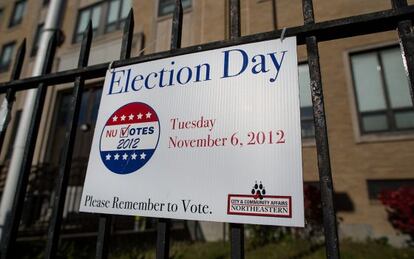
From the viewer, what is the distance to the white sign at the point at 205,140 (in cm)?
141

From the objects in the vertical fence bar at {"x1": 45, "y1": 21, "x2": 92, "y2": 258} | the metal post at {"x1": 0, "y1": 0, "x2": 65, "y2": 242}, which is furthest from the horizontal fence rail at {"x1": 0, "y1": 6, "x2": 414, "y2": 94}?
the metal post at {"x1": 0, "y1": 0, "x2": 65, "y2": 242}

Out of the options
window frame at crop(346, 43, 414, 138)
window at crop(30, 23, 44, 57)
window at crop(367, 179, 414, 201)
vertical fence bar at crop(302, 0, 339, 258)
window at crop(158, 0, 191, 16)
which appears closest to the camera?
vertical fence bar at crop(302, 0, 339, 258)

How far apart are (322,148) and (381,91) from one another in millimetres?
9228

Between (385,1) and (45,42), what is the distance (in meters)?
6.05

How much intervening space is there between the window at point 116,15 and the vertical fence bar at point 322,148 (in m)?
13.0

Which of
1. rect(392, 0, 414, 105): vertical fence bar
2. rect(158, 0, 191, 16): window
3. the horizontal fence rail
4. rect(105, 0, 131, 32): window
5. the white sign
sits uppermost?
rect(105, 0, 131, 32): window

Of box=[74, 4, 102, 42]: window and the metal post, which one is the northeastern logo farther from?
box=[74, 4, 102, 42]: window

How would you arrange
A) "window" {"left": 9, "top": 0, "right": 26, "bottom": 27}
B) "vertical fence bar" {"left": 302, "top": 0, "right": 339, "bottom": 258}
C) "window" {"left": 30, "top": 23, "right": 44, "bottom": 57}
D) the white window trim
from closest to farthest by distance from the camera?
"vertical fence bar" {"left": 302, "top": 0, "right": 339, "bottom": 258} → the white window trim → "window" {"left": 30, "top": 23, "right": 44, "bottom": 57} → "window" {"left": 9, "top": 0, "right": 26, "bottom": 27}

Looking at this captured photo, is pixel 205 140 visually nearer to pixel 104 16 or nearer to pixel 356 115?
pixel 356 115

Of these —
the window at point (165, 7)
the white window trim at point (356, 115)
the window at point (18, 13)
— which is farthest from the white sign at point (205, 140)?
the window at point (18, 13)

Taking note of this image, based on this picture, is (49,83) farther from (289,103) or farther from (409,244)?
(409,244)

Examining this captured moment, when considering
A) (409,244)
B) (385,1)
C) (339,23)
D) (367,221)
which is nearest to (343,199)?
(367,221)

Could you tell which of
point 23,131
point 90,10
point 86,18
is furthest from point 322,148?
point 90,10

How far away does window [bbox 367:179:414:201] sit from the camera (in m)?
7.80
